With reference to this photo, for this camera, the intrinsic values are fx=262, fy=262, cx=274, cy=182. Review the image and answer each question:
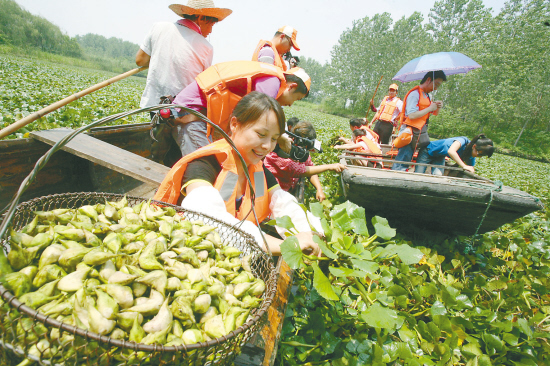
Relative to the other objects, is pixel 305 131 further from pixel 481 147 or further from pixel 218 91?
pixel 481 147

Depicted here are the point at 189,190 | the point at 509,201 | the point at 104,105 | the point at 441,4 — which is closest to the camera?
the point at 189,190

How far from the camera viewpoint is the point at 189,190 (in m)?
1.48

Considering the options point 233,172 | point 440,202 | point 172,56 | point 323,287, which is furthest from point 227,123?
point 440,202

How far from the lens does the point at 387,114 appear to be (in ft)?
23.8

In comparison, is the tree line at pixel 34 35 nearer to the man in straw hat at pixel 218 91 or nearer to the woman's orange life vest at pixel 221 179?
the man in straw hat at pixel 218 91

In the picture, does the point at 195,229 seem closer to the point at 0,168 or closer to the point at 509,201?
the point at 0,168

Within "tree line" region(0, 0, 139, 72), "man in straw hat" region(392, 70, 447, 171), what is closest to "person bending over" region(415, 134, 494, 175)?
"man in straw hat" region(392, 70, 447, 171)

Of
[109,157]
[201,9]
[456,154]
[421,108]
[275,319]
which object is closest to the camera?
[275,319]

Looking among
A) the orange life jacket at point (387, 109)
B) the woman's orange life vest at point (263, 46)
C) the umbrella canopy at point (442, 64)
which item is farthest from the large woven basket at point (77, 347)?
the orange life jacket at point (387, 109)

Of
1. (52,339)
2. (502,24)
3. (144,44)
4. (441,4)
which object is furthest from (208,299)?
(441,4)

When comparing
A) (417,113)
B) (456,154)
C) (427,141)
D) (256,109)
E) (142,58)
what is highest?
(142,58)

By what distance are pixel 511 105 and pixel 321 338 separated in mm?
31543

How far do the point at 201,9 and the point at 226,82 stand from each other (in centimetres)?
77

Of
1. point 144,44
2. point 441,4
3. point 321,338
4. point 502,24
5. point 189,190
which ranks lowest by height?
point 321,338
